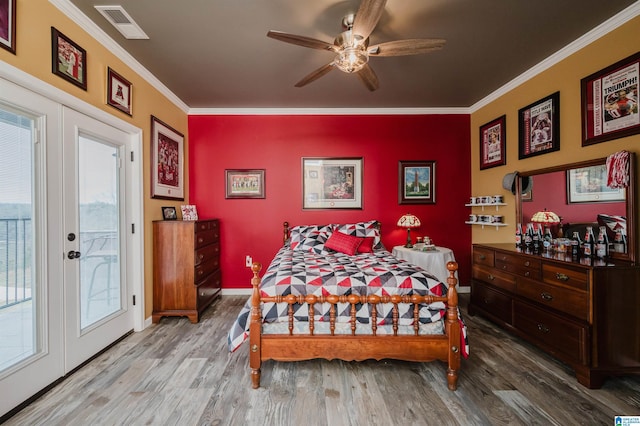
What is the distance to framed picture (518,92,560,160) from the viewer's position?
2.71 metres

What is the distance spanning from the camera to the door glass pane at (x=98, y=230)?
88.5 inches

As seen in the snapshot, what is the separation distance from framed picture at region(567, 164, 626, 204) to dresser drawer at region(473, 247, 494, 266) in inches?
33.7

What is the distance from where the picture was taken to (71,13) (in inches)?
80.9

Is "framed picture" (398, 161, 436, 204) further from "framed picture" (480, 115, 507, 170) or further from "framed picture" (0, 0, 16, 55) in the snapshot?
"framed picture" (0, 0, 16, 55)

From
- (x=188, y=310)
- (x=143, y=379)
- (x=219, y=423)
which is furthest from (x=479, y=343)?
(x=188, y=310)

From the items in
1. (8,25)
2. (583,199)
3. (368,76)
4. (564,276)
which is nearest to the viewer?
(8,25)

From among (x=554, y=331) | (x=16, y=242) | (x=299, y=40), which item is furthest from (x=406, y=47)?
(x=16, y=242)

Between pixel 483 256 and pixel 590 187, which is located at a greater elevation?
pixel 590 187

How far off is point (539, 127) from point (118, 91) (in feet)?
14.5

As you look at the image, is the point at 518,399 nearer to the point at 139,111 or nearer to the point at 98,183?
the point at 98,183

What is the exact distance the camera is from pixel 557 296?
2109 mm

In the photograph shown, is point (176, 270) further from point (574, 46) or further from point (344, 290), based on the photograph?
point (574, 46)

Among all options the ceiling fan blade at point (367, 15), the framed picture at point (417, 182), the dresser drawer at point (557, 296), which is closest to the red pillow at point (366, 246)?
the framed picture at point (417, 182)

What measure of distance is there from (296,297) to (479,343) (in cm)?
191
